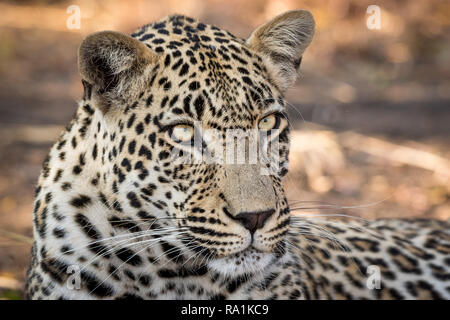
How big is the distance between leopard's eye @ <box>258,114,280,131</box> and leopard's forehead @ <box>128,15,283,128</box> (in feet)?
0.28

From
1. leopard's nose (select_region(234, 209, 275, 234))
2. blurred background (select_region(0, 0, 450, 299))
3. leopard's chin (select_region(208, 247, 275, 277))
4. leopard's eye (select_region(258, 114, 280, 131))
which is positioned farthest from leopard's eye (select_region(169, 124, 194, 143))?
blurred background (select_region(0, 0, 450, 299))

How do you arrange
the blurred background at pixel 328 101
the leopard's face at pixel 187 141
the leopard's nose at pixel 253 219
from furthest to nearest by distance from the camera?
the blurred background at pixel 328 101 < the leopard's face at pixel 187 141 < the leopard's nose at pixel 253 219

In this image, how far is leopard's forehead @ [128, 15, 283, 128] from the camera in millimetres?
4258

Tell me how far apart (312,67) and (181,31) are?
1116cm

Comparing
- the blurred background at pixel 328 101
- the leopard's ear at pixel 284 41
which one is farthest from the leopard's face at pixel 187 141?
the blurred background at pixel 328 101

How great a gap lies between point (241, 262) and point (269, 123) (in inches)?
40.9

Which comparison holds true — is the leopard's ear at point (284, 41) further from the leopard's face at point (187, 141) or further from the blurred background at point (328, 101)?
the blurred background at point (328, 101)

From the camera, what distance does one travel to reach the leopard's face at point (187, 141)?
13.6 feet

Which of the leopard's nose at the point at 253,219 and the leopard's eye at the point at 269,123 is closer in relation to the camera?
the leopard's nose at the point at 253,219

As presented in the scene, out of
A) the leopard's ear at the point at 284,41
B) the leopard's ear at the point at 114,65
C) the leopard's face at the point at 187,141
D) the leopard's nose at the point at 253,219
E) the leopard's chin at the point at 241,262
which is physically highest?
the leopard's ear at the point at 284,41
